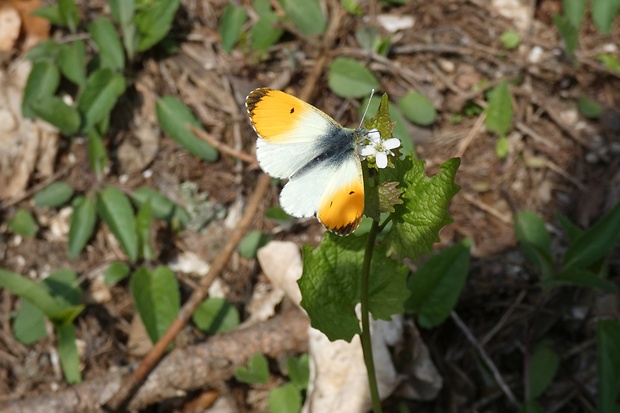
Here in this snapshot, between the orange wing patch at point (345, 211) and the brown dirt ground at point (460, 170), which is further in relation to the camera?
Result: the brown dirt ground at point (460, 170)

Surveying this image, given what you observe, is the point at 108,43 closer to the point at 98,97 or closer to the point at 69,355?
the point at 98,97

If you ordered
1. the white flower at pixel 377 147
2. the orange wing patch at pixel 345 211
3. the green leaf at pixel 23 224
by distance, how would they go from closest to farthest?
the orange wing patch at pixel 345 211, the white flower at pixel 377 147, the green leaf at pixel 23 224

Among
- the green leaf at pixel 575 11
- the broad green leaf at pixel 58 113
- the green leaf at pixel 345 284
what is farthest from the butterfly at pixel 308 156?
the green leaf at pixel 575 11

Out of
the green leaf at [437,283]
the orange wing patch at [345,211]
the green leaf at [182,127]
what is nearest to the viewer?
the orange wing patch at [345,211]

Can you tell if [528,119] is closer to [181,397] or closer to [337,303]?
[337,303]

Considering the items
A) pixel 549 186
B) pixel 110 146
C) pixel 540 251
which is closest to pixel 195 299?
pixel 110 146

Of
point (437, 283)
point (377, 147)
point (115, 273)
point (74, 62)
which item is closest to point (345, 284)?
point (377, 147)

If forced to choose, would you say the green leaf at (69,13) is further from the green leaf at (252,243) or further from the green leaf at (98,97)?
the green leaf at (252,243)
